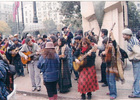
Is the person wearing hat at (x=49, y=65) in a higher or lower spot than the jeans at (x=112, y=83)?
higher

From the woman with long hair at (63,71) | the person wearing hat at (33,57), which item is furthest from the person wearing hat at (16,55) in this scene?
the woman with long hair at (63,71)

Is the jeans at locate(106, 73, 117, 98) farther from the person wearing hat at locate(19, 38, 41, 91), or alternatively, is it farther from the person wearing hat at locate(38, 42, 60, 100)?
the person wearing hat at locate(19, 38, 41, 91)

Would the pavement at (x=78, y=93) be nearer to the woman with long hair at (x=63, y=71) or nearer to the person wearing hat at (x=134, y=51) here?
the woman with long hair at (x=63, y=71)

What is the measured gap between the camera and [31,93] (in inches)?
181

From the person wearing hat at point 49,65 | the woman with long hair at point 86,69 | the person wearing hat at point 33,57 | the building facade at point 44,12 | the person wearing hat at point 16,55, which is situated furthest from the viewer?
the person wearing hat at point 16,55

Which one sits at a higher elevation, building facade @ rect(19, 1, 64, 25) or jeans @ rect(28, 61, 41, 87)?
building facade @ rect(19, 1, 64, 25)

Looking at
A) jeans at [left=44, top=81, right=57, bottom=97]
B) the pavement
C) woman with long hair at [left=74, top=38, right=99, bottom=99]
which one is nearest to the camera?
jeans at [left=44, top=81, right=57, bottom=97]

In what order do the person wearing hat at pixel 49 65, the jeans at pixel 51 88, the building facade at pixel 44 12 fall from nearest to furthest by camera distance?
the person wearing hat at pixel 49 65 → the jeans at pixel 51 88 → the building facade at pixel 44 12

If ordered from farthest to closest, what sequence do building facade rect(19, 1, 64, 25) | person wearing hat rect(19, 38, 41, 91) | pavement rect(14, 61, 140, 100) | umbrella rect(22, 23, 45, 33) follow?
person wearing hat rect(19, 38, 41, 91) < umbrella rect(22, 23, 45, 33) < building facade rect(19, 1, 64, 25) < pavement rect(14, 61, 140, 100)

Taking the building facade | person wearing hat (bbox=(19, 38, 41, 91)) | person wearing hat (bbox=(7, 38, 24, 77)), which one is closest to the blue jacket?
person wearing hat (bbox=(19, 38, 41, 91))

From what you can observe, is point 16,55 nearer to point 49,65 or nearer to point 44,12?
point 44,12

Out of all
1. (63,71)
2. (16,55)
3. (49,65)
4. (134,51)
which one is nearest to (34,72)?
Answer: (63,71)

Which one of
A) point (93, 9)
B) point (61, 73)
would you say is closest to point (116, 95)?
point (61, 73)

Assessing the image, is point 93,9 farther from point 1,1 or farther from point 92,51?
point 1,1
